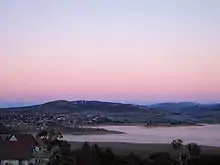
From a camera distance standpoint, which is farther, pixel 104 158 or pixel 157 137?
pixel 157 137

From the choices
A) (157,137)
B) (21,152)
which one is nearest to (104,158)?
(21,152)

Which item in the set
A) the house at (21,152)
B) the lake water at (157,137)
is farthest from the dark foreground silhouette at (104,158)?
the lake water at (157,137)

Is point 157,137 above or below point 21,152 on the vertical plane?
above

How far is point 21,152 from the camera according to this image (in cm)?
2816

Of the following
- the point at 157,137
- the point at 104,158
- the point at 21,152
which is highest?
the point at 157,137

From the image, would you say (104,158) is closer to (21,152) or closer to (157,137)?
(21,152)

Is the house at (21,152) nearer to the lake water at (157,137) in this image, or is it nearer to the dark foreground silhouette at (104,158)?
the dark foreground silhouette at (104,158)

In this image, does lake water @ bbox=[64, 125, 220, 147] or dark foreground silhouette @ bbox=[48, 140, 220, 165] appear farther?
lake water @ bbox=[64, 125, 220, 147]

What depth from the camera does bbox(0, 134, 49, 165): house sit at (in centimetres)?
2755

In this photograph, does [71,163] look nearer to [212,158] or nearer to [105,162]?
[105,162]

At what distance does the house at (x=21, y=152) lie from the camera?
1085 inches

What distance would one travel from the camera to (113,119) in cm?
10206

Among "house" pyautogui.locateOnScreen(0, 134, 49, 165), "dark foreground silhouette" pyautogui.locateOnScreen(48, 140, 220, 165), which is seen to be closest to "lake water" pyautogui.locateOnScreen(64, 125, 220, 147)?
"dark foreground silhouette" pyautogui.locateOnScreen(48, 140, 220, 165)

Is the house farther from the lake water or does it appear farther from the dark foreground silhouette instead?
the lake water
